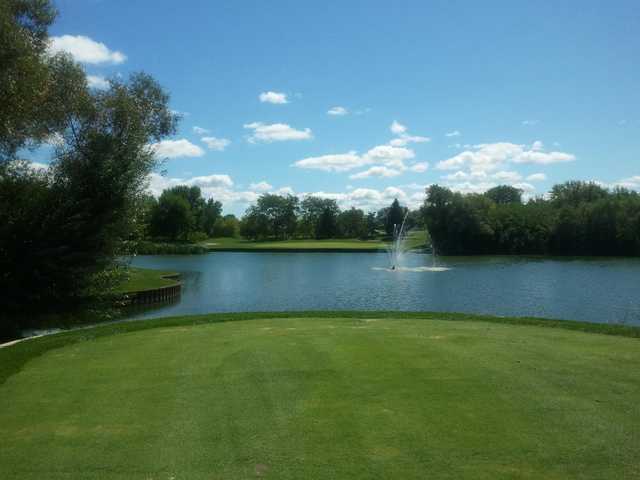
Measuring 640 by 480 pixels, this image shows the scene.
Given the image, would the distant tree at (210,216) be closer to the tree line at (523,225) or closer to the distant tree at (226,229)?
the distant tree at (226,229)

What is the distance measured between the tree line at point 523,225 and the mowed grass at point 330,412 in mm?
73184

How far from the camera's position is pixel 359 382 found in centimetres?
619

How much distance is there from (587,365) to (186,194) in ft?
396

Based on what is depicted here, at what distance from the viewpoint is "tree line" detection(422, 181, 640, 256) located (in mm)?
74188

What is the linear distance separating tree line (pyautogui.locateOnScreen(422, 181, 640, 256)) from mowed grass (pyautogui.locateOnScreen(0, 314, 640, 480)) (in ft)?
240

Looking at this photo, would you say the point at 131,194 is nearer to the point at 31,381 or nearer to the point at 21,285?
the point at 21,285

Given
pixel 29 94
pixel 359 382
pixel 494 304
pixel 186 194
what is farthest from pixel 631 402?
pixel 186 194

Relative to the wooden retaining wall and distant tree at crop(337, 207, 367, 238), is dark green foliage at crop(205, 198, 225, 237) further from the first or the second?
the wooden retaining wall

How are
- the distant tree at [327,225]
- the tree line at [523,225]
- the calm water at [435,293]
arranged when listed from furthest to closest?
the distant tree at [327,225] → the tree line at [523,225] → the calm water at [435,293]

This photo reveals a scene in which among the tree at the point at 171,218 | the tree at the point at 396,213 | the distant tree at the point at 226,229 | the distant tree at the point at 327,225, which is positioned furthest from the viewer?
the distant tree at the point at 226,229

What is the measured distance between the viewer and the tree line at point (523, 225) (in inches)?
2921

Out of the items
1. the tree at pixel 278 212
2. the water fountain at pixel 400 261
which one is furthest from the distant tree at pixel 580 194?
the tree at pixel 278 212

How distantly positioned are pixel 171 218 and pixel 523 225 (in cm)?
6600

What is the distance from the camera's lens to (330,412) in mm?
5242
